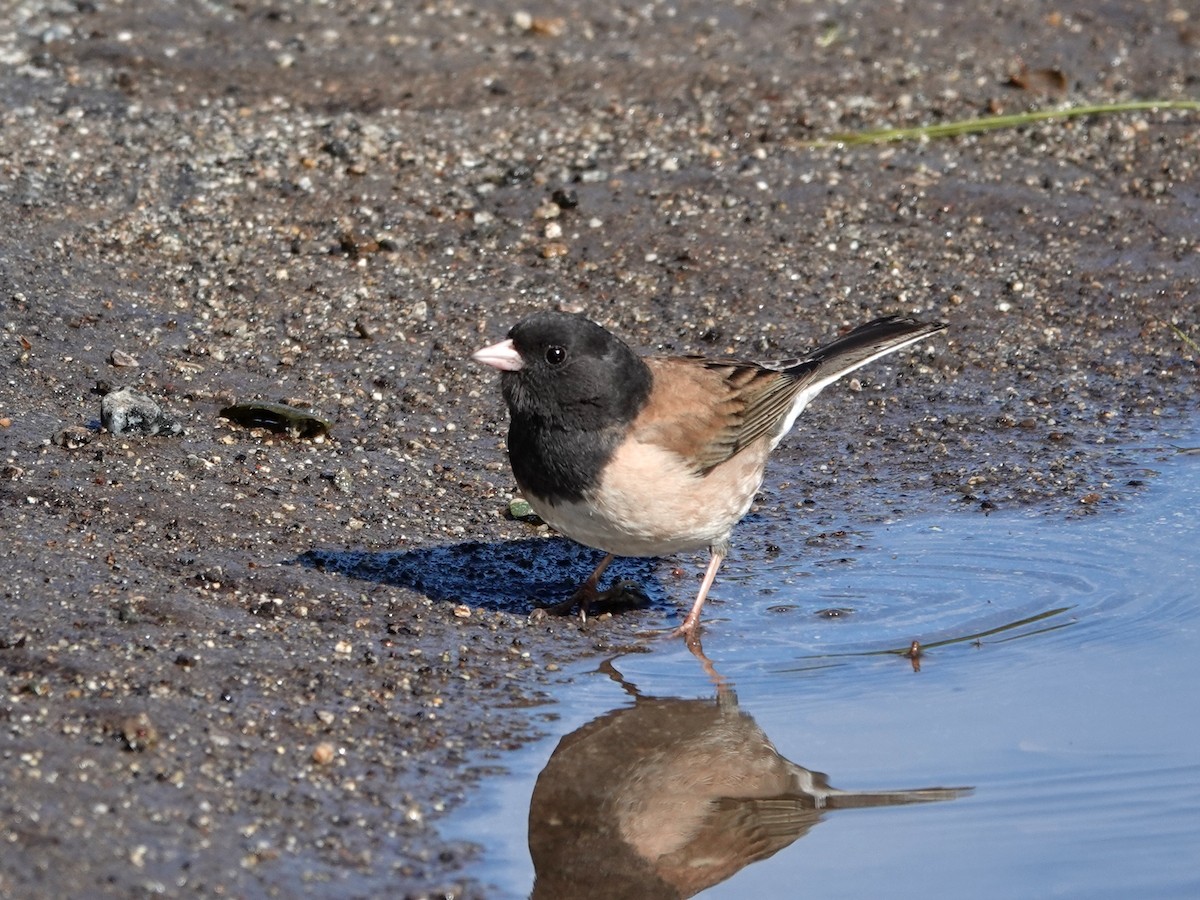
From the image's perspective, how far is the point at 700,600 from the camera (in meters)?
5.47

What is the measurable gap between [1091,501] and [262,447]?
3.28m

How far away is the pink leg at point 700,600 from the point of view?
17.7ft

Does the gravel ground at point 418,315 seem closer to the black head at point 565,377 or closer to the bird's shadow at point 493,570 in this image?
the bird's shadow at point 493,570

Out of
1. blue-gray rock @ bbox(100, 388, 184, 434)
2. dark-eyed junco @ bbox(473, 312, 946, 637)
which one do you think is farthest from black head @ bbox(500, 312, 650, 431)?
blue-gray rock @ bbox(100, 388, 184, 434)

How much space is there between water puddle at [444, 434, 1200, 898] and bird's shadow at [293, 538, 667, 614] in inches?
19.4

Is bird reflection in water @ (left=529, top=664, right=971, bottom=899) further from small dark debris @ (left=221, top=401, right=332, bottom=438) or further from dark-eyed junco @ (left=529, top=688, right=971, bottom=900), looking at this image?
small dark debris @ (left=221, top=401, right=332, bottom=438)

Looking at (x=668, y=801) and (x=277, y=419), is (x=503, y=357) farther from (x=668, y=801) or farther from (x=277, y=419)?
(x=668, y=801)

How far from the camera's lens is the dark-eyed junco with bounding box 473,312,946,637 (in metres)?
5.19

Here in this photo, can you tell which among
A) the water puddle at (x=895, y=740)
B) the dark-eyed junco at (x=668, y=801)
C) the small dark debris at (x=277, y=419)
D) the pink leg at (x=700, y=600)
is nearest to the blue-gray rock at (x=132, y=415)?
the small dark debris at (x=277, y=419)

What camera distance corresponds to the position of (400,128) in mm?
8625

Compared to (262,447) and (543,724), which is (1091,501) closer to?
(543,724)

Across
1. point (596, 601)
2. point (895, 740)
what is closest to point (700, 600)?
point (596, 601)

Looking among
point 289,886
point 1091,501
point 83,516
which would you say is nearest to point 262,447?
point 83,516

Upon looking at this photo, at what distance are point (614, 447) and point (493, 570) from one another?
91cm
